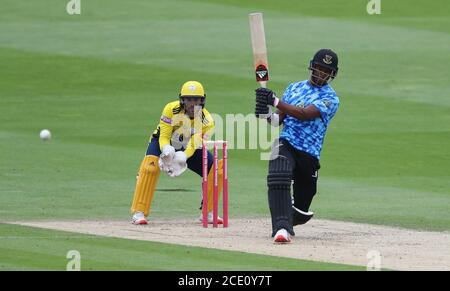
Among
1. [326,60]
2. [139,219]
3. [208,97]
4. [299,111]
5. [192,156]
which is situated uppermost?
[326,60]

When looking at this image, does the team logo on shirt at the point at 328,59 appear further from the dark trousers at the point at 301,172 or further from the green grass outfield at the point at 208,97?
the green grass outfield at the point at 208,97

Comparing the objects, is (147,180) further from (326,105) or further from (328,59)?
(328,59)

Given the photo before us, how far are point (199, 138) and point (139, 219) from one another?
1.12 metres

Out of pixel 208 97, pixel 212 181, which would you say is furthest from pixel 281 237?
pixel 208 97

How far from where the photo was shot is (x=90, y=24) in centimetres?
2797

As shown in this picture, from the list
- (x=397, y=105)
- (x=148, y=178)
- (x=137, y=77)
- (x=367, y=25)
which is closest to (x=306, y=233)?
(x=148, y=178)

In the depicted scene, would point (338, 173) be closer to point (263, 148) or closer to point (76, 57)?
point (263, 148)

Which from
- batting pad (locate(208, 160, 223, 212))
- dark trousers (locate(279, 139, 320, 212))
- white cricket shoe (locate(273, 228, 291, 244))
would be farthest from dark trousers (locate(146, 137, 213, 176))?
white cricket shoe (locate(273, 228, 291, 244))

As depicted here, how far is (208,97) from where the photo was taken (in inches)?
908

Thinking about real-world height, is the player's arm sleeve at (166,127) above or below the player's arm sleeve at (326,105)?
below

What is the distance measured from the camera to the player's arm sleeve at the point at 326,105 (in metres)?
12.1

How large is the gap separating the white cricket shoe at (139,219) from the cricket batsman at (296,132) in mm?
1714

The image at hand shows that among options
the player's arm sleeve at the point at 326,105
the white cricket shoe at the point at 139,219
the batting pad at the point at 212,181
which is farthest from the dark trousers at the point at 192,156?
the player's arm sleeve at the point at 326,105

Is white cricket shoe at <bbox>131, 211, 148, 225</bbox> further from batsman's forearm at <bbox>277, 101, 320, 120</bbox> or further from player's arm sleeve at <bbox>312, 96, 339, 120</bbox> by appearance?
player's arm sleeve at <bbox>312, 96, 339, 120</bbox>
